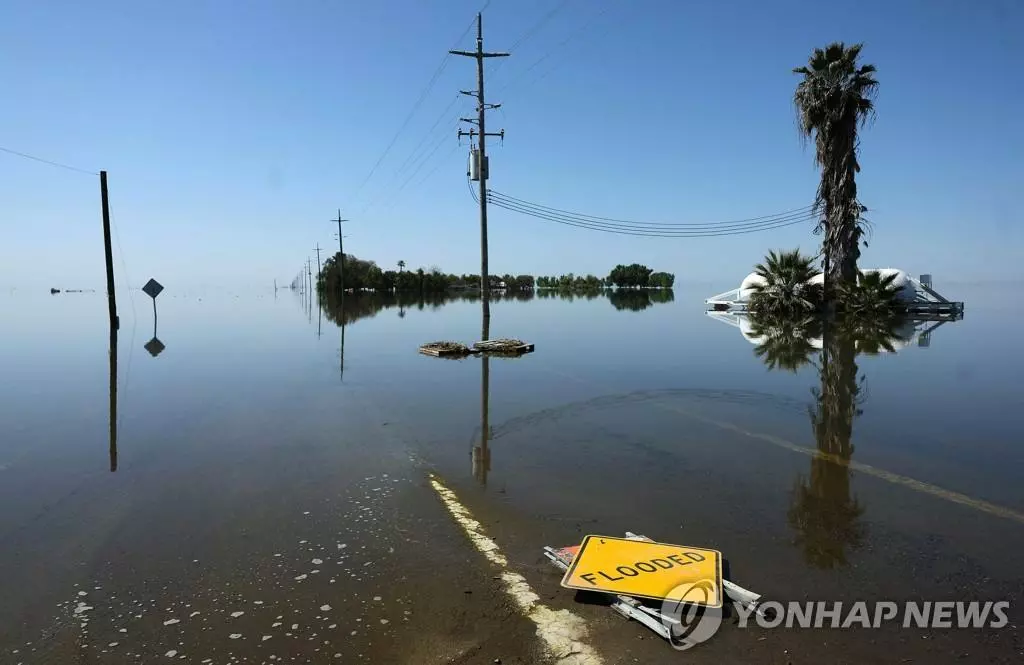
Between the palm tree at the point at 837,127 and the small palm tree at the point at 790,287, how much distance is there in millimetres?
1911

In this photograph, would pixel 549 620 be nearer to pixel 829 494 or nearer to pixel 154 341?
pixel 829 494

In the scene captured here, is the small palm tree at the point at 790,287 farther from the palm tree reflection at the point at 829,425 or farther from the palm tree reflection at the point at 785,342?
the palm tree reflection at the point at 829,425

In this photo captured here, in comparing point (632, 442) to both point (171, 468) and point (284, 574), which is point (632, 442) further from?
point (171, 468)

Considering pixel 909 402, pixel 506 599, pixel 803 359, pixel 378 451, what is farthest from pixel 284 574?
pixel 803 359

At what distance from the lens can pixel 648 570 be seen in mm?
4473

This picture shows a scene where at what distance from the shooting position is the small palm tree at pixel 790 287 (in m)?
34.7

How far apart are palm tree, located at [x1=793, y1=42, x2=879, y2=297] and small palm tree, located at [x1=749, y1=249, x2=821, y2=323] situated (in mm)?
1911

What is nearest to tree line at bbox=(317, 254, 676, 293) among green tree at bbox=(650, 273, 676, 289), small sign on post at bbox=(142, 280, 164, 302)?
green tree at bbox=(650, 273, 676, 289)

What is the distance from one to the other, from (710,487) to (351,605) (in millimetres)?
3985

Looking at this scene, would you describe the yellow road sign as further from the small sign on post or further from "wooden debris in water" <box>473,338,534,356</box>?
the small sign on post

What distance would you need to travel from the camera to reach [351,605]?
13.9ft

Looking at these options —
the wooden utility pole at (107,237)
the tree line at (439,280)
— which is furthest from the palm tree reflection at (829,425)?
the tree line at (439,280)

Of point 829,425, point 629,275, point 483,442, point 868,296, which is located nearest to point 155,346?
point 483,442

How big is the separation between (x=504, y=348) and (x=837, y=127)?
24002 mm
